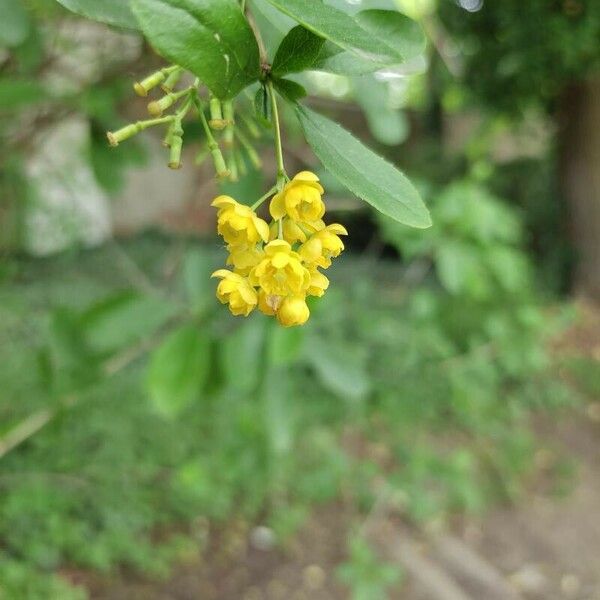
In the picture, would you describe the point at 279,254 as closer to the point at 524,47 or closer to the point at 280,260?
the point at 280,260

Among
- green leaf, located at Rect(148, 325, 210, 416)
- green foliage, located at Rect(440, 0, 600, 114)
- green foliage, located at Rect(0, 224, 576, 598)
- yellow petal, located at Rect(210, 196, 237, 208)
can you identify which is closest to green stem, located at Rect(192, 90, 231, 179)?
yellow petal, located at Rect(210, 196, 237, 208)

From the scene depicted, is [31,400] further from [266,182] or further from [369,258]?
[369,258]

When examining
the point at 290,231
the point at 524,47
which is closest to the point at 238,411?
the point at 290,231

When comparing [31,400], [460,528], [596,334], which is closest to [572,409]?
[596,334]

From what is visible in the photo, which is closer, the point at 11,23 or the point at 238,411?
the point at 11,23

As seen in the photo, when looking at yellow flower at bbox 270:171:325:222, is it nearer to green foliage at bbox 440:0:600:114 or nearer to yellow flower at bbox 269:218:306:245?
yellow flower at bbox 269:218:306:245
